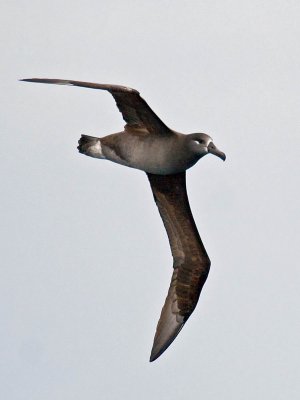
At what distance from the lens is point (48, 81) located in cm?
1856

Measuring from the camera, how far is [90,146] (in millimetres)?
21703

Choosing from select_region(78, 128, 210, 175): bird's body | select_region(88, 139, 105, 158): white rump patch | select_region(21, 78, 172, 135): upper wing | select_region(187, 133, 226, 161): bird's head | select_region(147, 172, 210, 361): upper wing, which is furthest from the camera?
select_region(147, 172, 210, 361): upper wing

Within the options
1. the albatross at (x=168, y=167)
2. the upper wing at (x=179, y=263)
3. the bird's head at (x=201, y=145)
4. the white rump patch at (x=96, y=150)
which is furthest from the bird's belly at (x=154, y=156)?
the upper wing at (x=179, y=263)

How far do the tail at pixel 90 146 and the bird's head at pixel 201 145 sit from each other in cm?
190

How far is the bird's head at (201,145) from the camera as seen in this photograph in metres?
20.4

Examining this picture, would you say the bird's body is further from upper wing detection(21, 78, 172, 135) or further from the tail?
A: the tail

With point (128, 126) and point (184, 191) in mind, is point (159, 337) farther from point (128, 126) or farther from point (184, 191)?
point (128, 126)

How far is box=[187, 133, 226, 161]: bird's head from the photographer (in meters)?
20.4

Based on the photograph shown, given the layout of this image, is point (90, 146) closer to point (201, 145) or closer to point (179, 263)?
point (201, 145)

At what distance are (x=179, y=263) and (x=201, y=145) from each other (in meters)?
3.36

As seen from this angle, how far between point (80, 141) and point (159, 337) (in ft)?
13.0

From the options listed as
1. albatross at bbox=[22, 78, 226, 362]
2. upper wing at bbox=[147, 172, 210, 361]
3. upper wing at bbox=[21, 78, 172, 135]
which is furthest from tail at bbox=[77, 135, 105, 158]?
upper wing at bbox=[147, 172, 210, 361]

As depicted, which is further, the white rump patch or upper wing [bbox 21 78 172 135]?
the white rump patch

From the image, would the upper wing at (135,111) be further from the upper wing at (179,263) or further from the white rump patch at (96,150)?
the upper wing at (179,263)
